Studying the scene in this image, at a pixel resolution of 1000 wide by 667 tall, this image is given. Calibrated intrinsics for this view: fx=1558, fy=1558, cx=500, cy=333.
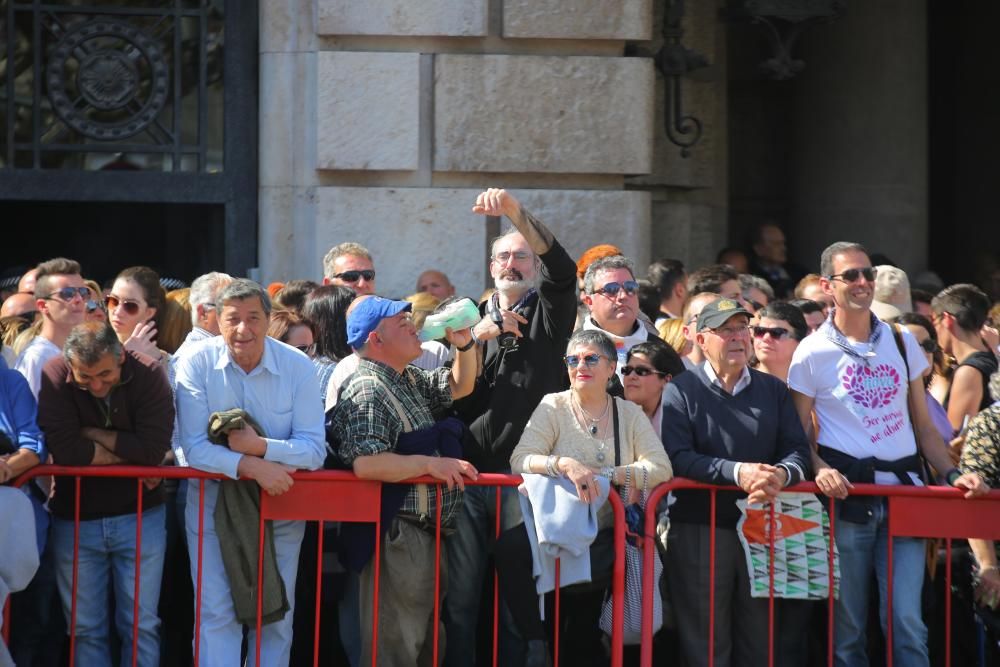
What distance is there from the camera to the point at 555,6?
7816 millimetres

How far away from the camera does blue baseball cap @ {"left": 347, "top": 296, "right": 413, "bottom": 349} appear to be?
18.3 ft

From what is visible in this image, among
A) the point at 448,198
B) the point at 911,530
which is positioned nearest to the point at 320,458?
the point at 911,530

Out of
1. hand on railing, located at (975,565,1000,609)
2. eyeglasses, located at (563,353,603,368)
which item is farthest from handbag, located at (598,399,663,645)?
hand on railing, located at (975,565,1000,609)

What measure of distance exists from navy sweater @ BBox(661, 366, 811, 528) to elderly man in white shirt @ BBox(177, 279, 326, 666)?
4.29ft

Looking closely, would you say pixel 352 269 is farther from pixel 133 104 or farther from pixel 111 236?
pixel 111 236

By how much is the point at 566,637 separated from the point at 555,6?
344 cm

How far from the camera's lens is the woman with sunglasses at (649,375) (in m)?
6.10

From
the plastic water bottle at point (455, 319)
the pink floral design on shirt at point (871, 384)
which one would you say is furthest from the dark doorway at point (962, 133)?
the plastic water bottle at point (455, 319)

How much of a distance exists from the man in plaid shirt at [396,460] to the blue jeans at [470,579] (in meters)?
0.18

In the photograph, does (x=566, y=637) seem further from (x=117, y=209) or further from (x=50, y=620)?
(x=117, y=209)

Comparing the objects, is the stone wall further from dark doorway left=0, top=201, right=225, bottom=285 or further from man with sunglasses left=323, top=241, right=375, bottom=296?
dark doorway left=0, top=201, right=225, bottom=285

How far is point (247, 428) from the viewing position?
542 centimetres

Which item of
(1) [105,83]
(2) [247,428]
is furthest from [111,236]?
(2) [247,428]

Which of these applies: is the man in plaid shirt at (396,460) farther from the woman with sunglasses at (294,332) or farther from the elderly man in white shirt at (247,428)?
the woman with sunglasses at (294,332)
